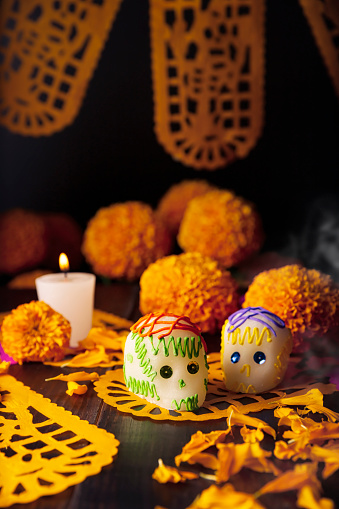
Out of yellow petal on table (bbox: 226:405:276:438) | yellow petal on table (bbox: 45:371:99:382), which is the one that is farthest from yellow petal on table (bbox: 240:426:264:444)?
yellow petal on table (bbox: 45:371:99:382)

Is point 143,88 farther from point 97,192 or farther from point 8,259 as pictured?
point 8,259

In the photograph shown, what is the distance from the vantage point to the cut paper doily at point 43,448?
0.49 meters

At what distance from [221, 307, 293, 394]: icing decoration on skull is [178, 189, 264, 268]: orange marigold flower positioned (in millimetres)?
532

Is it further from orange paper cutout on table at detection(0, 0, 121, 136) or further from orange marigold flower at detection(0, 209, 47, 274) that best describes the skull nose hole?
orange paper cutout on table at detection(0, 0, 121, 136)

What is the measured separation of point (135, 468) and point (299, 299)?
0.40m

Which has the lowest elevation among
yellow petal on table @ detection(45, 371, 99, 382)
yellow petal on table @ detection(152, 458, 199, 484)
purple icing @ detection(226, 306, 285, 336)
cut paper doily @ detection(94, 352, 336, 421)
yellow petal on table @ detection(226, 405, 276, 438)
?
yellow petal on table @ detection(45, 371, 99, 382)

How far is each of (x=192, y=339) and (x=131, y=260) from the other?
0.64 meters

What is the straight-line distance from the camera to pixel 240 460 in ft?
1.67

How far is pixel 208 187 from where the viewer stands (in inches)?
55.9

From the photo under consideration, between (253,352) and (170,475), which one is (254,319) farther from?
(170,475)

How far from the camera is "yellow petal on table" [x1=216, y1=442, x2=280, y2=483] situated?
19.7 inches

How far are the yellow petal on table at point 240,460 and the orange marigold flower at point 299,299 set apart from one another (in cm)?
31

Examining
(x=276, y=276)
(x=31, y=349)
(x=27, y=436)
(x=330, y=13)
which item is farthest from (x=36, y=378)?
(x=330, y=13)

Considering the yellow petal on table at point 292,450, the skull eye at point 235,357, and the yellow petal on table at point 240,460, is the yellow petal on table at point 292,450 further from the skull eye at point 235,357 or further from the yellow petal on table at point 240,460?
the skull eye at point 235,357
